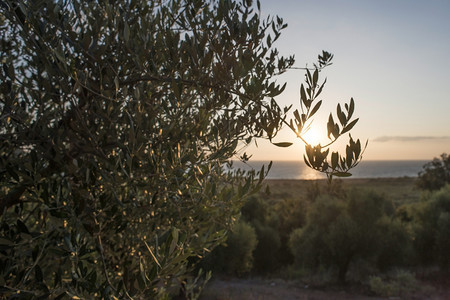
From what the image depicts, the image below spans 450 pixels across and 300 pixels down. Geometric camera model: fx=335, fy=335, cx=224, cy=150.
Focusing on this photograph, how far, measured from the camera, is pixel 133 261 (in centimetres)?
328

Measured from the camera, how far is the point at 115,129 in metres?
2.75

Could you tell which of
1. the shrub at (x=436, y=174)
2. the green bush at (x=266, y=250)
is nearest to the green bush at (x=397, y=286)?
the green bush at (x=266, y=250)

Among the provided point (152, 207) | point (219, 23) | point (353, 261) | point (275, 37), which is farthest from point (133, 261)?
point (353, 261)

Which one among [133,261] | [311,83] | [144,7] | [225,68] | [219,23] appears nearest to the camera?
[311,83]

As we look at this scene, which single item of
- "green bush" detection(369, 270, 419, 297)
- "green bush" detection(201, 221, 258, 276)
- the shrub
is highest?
the shrub

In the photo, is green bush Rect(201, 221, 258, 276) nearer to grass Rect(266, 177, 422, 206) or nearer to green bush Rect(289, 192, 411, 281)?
green bush Rect(289, 192, 411, 281)

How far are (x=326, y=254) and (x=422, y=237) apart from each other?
281 inches

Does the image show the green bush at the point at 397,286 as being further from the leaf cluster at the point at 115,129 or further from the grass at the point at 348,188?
the leaf cluster at the point at 115,129

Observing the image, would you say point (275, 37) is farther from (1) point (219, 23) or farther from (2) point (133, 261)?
(2) point (133, 261)

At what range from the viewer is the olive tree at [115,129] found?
2238 millimetres

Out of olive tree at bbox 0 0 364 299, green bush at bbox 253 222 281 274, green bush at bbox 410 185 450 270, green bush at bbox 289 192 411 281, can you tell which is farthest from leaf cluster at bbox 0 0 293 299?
green bush at bbox 410 185 450 270

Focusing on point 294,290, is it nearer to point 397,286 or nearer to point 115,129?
point 397,286

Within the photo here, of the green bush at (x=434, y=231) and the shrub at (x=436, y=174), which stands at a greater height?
the shrub at (x=436, y=174)

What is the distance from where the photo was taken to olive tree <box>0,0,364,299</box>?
2238 millimetres
